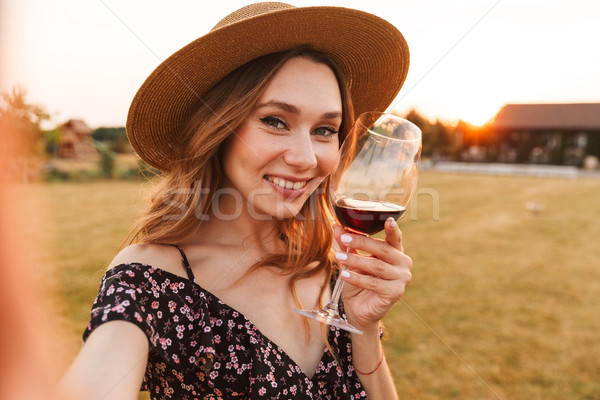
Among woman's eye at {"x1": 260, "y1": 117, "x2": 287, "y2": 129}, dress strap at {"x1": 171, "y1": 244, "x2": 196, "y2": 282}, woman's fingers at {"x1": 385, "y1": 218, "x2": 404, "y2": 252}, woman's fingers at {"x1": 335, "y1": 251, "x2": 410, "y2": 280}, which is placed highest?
woman's eye at {"x1": 260, "y1": 117, "x2": 287, "y2": 129}

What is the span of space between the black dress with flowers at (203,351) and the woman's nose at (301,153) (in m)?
0.67

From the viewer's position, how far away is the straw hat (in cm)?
186

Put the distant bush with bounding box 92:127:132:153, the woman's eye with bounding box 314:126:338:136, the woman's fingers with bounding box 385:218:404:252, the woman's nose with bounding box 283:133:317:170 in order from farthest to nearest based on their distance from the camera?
the distant bush with bounding box 92:127:132:153 < the woman's eye with bounding box 314:126:338:136 < the woman's nose with bounding box 283:133:317:170 < the woman's fingers with bounding box 385:218:404:252

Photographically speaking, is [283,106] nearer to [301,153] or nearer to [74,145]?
[301,153]

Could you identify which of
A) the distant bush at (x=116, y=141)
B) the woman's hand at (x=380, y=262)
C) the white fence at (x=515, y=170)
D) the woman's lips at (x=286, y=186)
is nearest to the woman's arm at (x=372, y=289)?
the woman's hand at (x=380, y=262)

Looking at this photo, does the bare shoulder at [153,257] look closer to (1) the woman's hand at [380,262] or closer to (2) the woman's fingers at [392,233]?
(1) the woman's hand at [380,262]

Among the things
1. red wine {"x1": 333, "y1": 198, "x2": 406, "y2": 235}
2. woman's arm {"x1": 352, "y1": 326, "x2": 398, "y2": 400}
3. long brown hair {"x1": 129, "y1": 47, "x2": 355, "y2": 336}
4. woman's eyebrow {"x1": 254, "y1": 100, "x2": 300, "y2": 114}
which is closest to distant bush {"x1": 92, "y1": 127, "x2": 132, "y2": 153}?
long brown hair {"x1": 129, "y1": 47, "x2": 355, "y2": 336}

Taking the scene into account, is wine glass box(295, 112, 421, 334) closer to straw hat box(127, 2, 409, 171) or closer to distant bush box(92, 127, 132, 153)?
straw hat box(127, 2, 409, 171)

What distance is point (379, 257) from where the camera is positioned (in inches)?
69.4

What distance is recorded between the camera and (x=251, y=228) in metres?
2.36

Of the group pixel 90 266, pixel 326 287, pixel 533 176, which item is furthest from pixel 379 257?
pixel 533 176

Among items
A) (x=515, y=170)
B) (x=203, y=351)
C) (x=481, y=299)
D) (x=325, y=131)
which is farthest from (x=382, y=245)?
(x=515, y=170)

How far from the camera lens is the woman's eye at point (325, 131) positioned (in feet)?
6.72

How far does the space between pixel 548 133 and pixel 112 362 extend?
49.3 m
